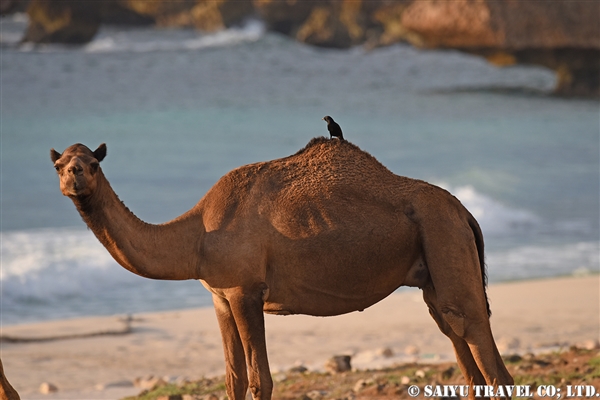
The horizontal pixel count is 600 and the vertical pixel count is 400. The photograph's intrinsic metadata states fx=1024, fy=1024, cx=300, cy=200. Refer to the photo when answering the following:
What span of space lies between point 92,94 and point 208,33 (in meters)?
26.4

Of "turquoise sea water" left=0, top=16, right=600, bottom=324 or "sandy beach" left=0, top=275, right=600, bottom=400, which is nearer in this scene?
"sandy beach" left=0, top=275, right=600, bottom=400

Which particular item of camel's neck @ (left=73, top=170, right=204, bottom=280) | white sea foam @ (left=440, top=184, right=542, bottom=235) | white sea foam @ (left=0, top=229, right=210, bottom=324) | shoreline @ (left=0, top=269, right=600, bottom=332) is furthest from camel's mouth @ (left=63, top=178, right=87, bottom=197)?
white sea foam @ (left=440, top=184, right=542, bottom=235)

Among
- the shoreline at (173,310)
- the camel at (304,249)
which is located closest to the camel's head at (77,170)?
the camel at (304,249)

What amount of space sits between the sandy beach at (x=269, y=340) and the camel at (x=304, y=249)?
2.88m

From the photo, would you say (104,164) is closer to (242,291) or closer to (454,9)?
(454,9)

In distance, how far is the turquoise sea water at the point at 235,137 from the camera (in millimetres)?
13539

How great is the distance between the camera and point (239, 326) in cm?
530

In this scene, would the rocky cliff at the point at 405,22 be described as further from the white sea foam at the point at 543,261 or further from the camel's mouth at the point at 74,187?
the camel's mouth at the point at 74,187

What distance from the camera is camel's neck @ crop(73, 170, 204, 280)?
5176 mm

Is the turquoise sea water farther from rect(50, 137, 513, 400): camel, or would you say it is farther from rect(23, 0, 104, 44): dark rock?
rect(50, 137, 513, 400): camel

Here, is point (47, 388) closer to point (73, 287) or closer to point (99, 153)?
point (99, 153)

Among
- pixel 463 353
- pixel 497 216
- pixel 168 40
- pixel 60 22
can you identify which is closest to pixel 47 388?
pixel 463 353

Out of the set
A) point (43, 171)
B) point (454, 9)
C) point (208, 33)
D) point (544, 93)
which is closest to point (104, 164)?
point (43, 171)

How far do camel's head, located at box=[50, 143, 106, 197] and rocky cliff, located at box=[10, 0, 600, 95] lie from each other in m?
20.2
